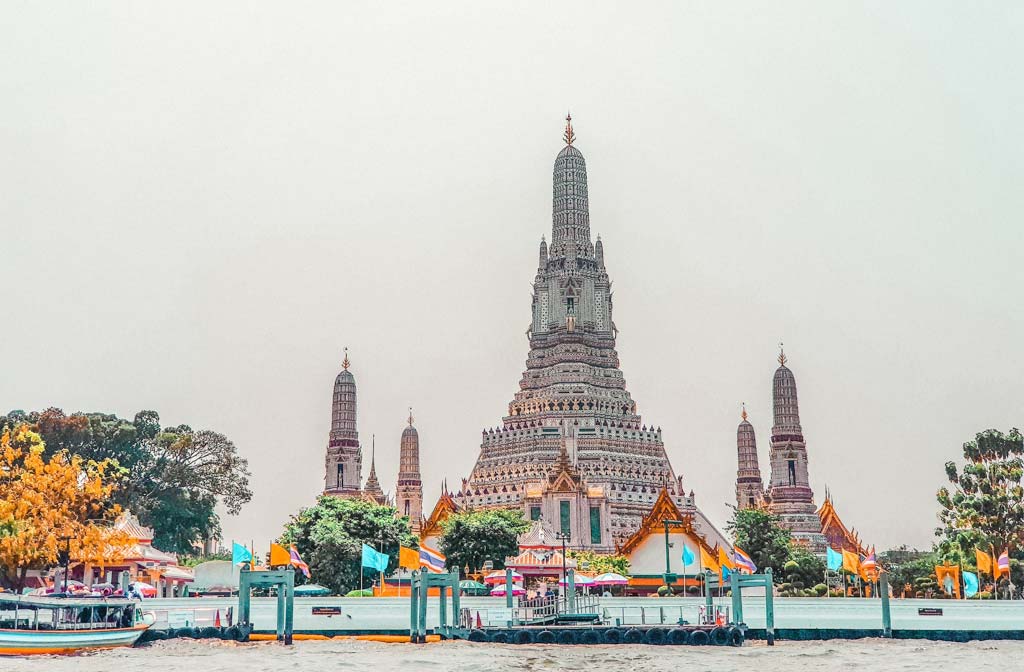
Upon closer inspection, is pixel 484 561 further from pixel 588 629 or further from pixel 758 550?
pixel 588 629

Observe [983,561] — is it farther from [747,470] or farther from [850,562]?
[747,470]

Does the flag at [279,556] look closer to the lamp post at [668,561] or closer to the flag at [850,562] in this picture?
the lamp post at [668,561]

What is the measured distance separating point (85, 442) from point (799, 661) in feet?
208

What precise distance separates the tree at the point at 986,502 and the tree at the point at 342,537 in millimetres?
29649

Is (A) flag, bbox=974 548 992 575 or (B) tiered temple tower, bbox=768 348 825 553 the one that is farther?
(B) tiered temple tower, bbox=768 348 825 553

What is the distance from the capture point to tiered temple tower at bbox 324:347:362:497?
100 m

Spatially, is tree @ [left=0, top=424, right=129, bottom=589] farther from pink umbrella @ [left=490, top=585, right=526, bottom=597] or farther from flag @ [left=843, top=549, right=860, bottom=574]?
flag @ [left=843, top=549, right=860, bottom=574]

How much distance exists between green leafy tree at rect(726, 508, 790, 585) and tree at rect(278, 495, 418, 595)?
19007mm

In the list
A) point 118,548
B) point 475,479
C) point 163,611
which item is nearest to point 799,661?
point 163,611

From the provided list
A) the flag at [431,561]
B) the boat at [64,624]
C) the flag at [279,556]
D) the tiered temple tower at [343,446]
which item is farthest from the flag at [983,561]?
the tiered temple tower at [343,446]

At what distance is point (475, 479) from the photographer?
99062 mm

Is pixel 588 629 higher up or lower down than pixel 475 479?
lower down

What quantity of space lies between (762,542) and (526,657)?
38453mm

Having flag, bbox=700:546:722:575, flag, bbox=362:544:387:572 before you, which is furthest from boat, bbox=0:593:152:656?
flag, bbox=700:546:722:575
